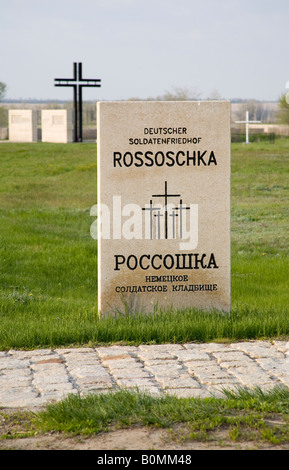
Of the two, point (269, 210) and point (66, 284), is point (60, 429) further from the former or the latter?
point (269, 210)

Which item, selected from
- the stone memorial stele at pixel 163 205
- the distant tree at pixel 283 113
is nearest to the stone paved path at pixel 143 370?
the stone memorial stele at pixel 163 205

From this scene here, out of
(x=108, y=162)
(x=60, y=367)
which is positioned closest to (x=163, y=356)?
(x=60, y=367)

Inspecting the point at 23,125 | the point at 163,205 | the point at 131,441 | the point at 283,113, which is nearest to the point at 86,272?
the point at 163,205

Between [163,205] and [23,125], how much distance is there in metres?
41.6

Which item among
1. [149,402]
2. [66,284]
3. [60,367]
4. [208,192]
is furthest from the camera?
[66,284]

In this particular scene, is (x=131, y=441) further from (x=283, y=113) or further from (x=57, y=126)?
(x=283, y=113)

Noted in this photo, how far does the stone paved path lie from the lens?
4.88 metres

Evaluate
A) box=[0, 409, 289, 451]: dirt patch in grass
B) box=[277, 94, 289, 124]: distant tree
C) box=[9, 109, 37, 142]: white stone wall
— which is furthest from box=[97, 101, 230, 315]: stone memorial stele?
box=[277, 94, 289, 124]: distant tree

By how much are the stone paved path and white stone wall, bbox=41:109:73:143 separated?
3927 centimetres

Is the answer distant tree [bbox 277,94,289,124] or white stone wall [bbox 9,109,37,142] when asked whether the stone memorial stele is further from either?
distant tree [bbox 277,94,289,124]

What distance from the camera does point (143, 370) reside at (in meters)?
5.34

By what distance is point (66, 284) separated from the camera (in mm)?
9656

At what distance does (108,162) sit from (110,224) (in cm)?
60

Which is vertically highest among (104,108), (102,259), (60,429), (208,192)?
(104,108)
